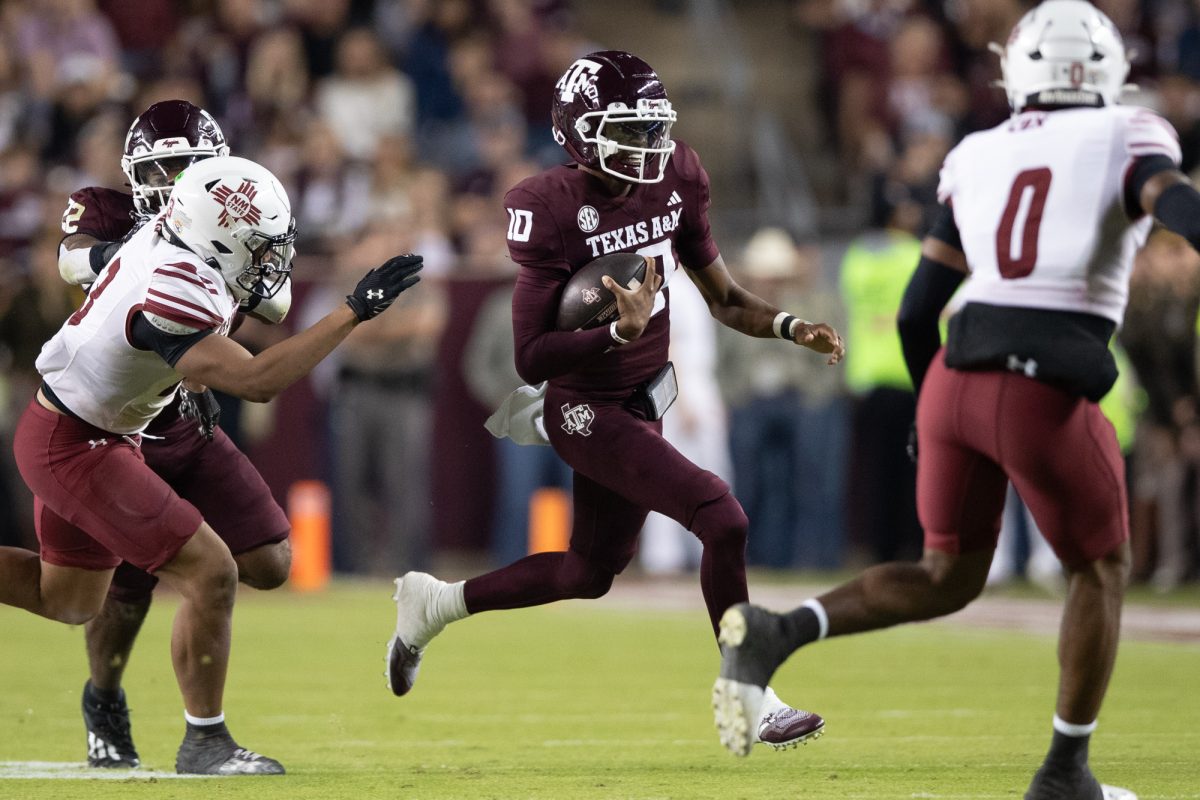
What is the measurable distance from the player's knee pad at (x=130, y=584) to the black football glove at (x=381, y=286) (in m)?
1.39

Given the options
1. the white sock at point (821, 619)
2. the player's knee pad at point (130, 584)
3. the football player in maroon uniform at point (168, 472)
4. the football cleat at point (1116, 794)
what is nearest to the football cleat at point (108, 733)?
the football player in maroon uniform at point (168, 472)

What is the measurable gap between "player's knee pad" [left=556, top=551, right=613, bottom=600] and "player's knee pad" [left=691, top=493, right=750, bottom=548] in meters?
0.50

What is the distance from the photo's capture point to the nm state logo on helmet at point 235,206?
5.31m

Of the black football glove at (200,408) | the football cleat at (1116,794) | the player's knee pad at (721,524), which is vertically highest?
the black football glove at (200,408)

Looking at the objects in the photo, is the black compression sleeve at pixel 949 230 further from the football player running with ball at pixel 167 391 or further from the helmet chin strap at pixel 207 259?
the helmet chin strap at pixel 207 259

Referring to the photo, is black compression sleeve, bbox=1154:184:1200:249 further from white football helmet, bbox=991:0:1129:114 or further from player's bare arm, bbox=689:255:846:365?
player's bare arm, bbox=689:255:846:365

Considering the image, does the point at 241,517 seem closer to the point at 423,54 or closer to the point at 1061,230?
the point at 1061,230

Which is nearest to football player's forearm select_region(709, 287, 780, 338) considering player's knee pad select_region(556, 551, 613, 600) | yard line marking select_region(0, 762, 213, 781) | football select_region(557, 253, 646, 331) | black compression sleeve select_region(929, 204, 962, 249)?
football select_region(557, 253, 646, 331)

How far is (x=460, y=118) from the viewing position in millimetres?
14148

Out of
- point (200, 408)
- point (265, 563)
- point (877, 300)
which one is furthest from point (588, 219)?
point (877, 300)

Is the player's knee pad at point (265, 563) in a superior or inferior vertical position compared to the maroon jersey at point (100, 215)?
inferior

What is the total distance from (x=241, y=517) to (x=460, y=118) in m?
8.62

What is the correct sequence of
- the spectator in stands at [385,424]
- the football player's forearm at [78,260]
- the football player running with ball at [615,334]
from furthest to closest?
1. the spectator in stands at [385,424]
2. the football player's forearm at [78,260]
3. the football player running with ball at [615,334]

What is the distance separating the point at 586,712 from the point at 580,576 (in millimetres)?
1336
